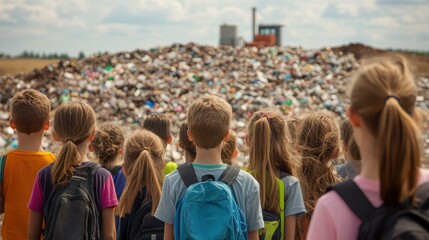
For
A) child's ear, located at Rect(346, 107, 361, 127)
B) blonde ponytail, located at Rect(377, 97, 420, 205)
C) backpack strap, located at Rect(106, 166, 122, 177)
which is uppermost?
child's ear, located at Rect(346, 107, 361, 127)

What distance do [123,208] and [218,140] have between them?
3.22 feet

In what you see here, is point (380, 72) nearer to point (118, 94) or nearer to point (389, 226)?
point (389, 226)

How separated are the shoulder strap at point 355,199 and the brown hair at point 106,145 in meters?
2.62

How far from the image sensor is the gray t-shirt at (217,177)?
2.98 meters

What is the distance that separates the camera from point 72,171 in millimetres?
3326

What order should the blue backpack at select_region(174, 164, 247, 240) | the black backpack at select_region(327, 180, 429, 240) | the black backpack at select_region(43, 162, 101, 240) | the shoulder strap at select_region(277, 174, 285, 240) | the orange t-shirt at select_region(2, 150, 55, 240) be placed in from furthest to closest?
the orange t-shirt at select_region(2, 150, 55, 240), the shoulder strap at select_region(277, 174, 285, 240), the black backpack at select_region(43, 162, 101, 240), the blue backpack at select_region(174, 164, 247, 240), the black backpack at select_region(327, 180, 429, 240)

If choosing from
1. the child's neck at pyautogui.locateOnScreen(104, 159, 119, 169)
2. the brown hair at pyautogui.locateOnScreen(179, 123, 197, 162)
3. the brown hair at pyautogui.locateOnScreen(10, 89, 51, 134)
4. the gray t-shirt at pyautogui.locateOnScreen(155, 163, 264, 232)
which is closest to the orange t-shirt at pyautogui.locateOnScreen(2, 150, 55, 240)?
the brown hair at pyautogui.locateOnScreen(10, 89, 51, 134)

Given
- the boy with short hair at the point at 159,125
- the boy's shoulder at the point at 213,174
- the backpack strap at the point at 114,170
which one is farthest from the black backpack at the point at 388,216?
the boy with short hair at the point at 159,125

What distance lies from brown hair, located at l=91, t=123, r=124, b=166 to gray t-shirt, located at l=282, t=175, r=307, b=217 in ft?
4.63

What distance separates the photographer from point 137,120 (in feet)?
61.5

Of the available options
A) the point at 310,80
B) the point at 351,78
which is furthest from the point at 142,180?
the point at 310,80

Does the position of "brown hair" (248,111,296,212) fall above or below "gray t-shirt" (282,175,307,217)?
above

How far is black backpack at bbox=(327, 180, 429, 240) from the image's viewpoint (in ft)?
A: 5.93

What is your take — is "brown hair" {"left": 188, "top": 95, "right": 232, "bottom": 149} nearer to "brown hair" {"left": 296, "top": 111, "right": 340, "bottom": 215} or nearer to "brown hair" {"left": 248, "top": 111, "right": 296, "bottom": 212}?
"brown hair" {"left": 248, "top": 111, "right": 296, "bottom": 212}
